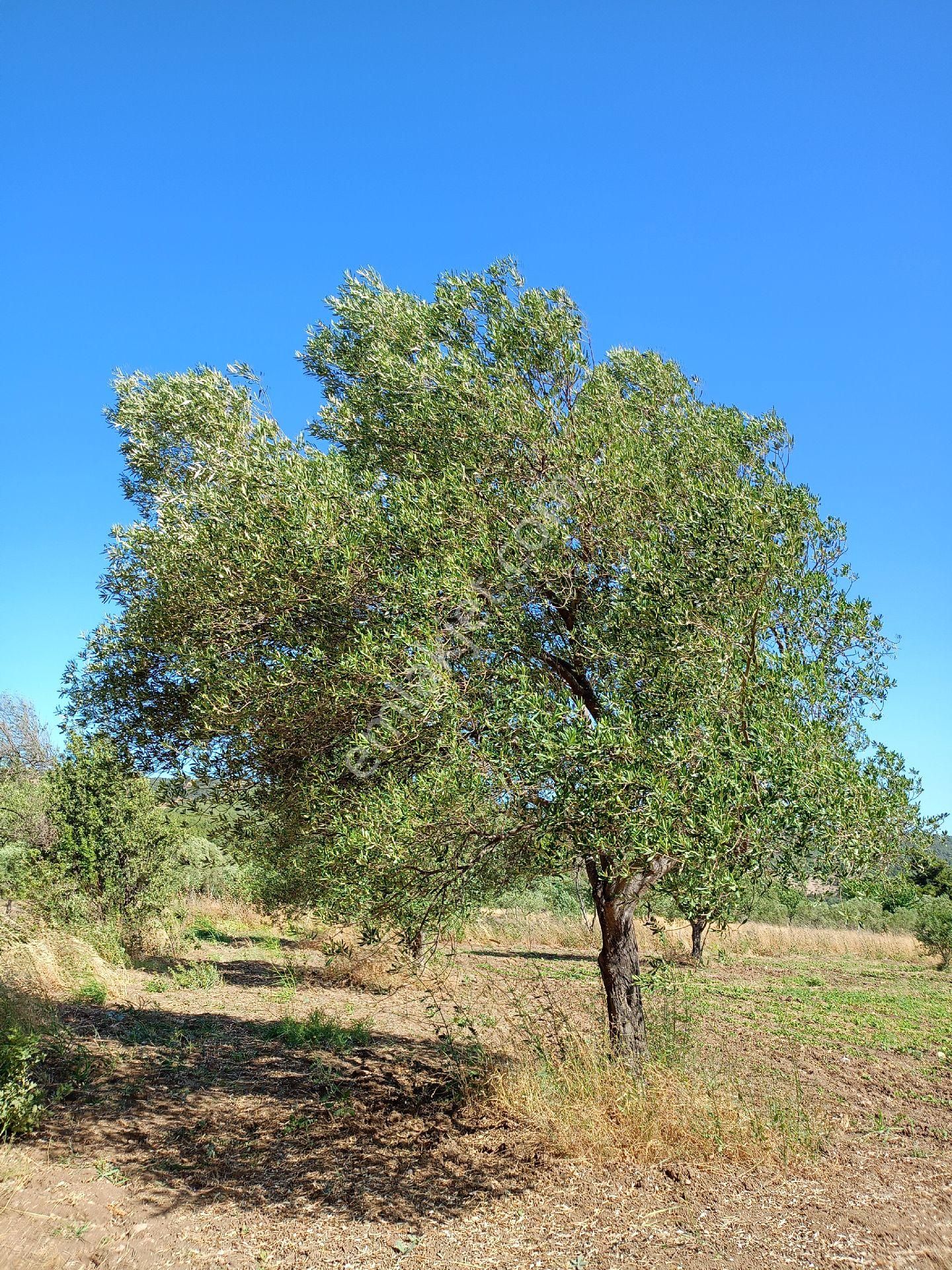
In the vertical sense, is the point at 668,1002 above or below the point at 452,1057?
above

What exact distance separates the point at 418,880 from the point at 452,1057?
4.50 meters

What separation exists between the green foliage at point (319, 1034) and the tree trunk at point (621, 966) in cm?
514

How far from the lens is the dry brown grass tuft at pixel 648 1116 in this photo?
25.3 feet

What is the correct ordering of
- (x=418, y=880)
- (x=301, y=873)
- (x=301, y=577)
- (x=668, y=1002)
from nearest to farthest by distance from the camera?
(x=418, y=880) → (x=301, y=577) → (x=668, y=1002) → (x=301, y=873)

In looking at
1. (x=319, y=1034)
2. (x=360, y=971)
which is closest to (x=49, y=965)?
(x=319, y=1034)

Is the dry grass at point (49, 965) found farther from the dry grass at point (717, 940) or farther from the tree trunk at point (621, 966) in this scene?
the dry grass at point (717, 940)

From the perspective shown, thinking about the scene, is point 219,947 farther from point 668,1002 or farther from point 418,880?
point 418,880

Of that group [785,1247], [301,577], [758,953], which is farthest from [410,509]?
[758,953]

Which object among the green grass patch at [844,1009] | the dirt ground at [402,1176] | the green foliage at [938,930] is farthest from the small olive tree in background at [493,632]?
the green foliage at [938,930]

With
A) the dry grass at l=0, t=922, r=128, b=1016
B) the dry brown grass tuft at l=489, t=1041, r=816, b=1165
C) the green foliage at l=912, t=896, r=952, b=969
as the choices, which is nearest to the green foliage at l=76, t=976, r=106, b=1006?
the dry grass at l=0, t=922, r=128, b=1016

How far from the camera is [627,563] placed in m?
8.02

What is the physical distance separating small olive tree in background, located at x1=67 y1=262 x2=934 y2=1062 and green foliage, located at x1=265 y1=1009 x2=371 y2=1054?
3929 mm

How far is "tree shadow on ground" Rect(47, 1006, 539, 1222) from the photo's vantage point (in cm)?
729

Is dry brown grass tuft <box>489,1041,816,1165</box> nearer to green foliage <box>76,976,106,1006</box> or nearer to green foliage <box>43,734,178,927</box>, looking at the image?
green foliage <box>76,976,106,1006</box>
